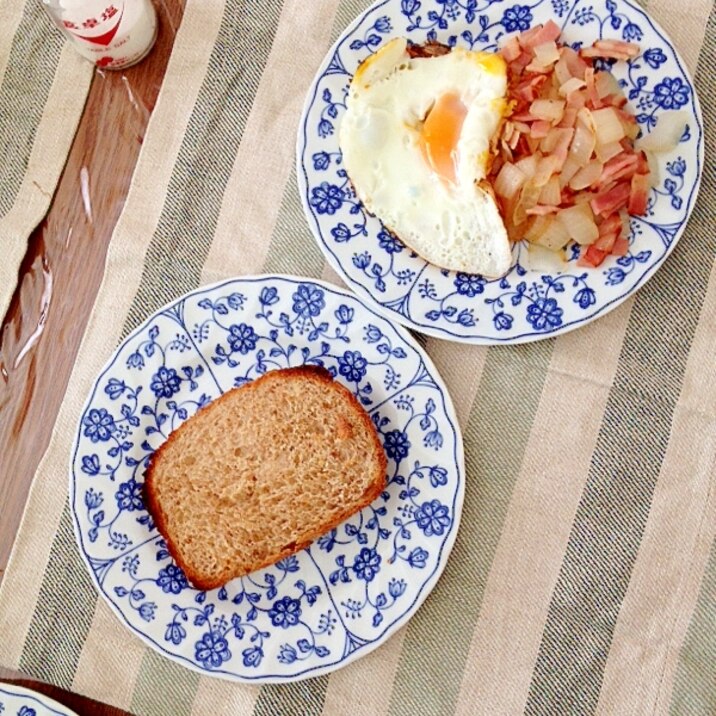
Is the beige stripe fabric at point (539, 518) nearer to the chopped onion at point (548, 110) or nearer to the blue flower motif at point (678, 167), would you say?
the blue flower motif at point (678, 167)

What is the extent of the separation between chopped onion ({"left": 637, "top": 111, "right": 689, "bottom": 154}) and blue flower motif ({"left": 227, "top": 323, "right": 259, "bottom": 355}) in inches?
34.7

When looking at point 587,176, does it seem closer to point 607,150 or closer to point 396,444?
point 607,150

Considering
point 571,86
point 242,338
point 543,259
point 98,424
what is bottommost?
point 98,424

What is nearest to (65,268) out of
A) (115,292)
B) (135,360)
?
(115,292)

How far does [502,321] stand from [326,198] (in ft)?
1.45

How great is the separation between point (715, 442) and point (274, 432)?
89 cm

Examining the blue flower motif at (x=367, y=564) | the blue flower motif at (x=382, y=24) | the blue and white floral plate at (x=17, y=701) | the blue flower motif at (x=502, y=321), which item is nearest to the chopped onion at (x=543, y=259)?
the blue flower motif at (x=502, y=321)

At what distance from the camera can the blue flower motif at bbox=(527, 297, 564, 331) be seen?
1.88m

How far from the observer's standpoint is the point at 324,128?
1959mm

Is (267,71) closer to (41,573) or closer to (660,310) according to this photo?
(660,310)

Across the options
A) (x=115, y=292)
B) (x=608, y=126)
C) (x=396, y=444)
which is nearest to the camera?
(x=608, y=126)

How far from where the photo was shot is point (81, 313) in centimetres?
210

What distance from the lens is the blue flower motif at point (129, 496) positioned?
6.56 feet

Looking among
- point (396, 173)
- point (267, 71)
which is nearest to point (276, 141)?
point (267, 71)
